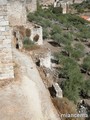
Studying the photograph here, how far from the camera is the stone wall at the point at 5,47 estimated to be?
29.7 ft

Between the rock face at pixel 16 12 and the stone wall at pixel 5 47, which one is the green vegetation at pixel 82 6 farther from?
the stone wall at pixel 5 47

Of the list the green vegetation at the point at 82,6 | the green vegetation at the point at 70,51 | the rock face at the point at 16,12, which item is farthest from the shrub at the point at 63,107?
the green vegetation at the point at 82,6

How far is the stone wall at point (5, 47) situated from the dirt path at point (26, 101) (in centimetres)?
46

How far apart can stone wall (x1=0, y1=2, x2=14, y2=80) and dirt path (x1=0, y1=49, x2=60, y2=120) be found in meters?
0.46

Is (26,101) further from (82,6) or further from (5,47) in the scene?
(82,6)

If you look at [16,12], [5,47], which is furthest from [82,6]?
[5,47]

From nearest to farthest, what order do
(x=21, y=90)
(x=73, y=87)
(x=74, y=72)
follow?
(x=21, y=90) < (x=73, y=87) < (x=74, y=72)

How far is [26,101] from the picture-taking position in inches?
339

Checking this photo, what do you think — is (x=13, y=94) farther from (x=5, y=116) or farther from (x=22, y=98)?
(x=5, y=116)

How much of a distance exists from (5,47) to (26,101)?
191 cm

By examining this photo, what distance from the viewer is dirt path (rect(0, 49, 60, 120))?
7.95m

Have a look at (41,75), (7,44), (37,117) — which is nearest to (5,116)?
(37,117)

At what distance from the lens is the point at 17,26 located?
24.1 metres

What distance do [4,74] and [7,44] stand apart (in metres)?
0.99
